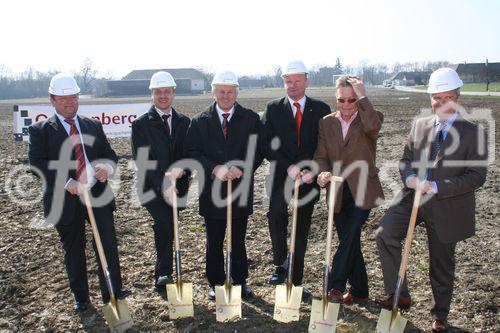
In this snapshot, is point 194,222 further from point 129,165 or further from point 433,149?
point 129,165

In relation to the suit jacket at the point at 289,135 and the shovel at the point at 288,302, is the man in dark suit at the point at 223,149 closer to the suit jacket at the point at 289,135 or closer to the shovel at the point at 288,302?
the suit jacket at the point at 289,135

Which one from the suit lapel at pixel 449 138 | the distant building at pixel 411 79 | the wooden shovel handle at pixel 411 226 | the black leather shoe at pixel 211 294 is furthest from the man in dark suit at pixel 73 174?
the distant building at pixel 411 79

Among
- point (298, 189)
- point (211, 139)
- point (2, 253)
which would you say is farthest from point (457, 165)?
point (2, 253)

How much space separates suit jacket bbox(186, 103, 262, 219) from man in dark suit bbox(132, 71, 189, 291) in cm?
34

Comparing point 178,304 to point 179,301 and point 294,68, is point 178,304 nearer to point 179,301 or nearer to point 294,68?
point 179,301

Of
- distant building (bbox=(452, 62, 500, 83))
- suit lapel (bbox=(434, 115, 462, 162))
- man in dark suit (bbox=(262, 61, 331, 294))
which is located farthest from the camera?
distant building (bbox=(452, 62, 500, 83))

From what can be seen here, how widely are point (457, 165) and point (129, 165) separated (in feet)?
33.6

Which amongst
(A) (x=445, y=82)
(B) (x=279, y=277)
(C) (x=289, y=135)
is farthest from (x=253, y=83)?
(A) (x=445, y=82)

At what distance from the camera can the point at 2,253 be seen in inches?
264

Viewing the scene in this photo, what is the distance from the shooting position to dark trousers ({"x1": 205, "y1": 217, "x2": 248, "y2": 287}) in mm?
5262

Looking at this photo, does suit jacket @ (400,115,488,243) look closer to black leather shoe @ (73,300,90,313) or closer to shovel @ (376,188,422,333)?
shovel @ (376,188,422,333)

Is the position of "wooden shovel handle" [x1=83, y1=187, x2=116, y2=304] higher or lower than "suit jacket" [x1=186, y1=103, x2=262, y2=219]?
lower

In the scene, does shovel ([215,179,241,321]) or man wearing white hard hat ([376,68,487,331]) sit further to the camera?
shovel ([215,179,241,321])

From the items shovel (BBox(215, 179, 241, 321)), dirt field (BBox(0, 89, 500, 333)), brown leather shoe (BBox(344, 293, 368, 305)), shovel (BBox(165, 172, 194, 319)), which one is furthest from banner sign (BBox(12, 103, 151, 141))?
brown leather shoe (BBox(344, 293, 368, 305))
